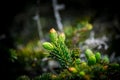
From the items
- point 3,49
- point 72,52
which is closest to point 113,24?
point 3,49

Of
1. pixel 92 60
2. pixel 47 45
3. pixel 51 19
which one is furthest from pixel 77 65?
pixel 51 19

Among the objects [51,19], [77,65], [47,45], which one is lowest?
[77,65]

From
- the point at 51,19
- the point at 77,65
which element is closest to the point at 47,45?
the point at 77,65

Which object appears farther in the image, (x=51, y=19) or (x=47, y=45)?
(x=51, y=19)

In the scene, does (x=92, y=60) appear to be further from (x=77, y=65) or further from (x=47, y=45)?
(x=47, y=45)

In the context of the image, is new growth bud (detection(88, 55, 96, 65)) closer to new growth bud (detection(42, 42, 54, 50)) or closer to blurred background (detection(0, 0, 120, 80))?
new growth bud (detection(42, 42, 54, 50))

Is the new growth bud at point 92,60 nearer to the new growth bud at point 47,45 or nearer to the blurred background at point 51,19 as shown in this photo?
the new growth bud at point 47,45

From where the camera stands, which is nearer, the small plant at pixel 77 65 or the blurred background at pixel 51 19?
the small plant at pixel 77 65

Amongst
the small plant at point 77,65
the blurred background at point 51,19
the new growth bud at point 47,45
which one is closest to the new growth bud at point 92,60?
the small plant at point 77,65

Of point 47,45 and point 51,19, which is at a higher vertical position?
point 51,19
